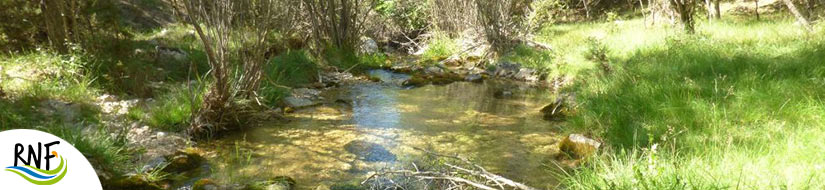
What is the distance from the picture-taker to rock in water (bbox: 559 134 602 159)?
3.89m

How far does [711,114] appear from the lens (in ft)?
11.5

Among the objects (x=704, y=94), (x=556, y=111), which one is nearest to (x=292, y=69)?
(x=556, y=111)

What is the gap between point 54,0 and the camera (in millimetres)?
5859

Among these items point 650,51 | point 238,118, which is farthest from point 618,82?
point 238,118

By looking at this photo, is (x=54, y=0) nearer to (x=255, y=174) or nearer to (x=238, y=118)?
(x=238, y=118)

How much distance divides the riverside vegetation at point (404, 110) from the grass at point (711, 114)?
2 cm

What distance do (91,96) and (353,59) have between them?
5.51 m

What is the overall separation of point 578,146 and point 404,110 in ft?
8.68

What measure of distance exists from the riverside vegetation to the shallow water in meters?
0.03

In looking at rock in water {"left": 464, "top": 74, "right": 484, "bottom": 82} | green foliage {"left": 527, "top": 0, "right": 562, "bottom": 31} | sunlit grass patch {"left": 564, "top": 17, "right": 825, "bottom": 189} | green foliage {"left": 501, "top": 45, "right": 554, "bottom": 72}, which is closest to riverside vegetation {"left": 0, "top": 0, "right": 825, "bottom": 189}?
sunlit grass patch {"left": 564, "top": 17, "right": 825, "bottom": 189}

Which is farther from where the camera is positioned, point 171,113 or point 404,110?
point 404,110

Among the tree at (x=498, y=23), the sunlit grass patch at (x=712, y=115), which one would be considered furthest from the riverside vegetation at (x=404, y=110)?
the tree at (x=498, y=23)

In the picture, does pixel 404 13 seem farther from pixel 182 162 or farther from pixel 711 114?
pixel 711 114

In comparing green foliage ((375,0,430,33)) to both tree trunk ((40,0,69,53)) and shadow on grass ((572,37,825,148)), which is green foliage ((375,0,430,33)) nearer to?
tree trunk ((40,0,69,53))
